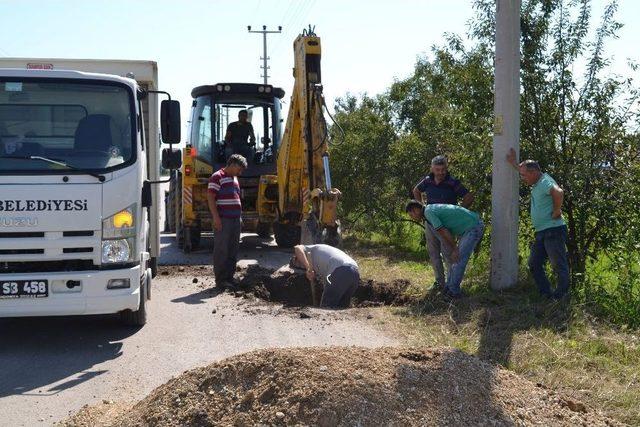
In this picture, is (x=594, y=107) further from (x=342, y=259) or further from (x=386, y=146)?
(x=386, y=146)

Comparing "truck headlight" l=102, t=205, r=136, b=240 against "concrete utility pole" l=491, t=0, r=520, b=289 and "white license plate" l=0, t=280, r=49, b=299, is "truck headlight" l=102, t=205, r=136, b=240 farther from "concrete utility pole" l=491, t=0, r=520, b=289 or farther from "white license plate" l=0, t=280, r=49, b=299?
"concrete utility pole" l=491, t=0, r=520, b=289

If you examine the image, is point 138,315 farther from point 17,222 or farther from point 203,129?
point 203,129

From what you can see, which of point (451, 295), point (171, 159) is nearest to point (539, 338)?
point (451, 295)

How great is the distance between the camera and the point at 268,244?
17.2m

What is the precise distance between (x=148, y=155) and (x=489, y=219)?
15.3 feet

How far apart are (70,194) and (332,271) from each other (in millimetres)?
3358

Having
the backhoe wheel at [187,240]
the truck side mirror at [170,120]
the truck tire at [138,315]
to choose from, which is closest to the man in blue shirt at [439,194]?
the truck side mirror at [170,120]

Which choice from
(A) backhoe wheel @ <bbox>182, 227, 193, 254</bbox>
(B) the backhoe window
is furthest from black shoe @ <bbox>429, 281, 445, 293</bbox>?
(A) backhoe wheel @ <bbox>182, 227, 193, 254</bbox>

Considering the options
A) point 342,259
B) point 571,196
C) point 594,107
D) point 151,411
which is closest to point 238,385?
point 151,411

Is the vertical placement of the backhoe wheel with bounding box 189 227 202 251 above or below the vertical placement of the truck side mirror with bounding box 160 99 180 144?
below

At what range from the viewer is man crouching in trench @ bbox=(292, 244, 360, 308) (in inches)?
Result: 364

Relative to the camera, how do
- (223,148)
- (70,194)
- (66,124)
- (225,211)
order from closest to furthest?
(70,194) → (66,124) → (225,211) → (223,148)

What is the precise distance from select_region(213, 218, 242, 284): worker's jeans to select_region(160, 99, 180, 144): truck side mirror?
265 centimetres

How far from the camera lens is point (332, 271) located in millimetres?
9234
